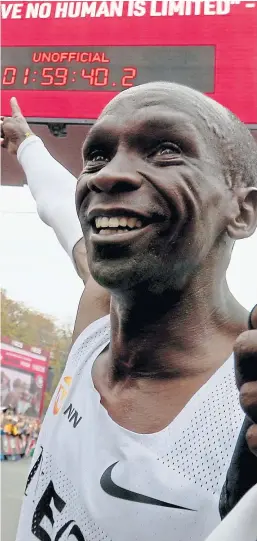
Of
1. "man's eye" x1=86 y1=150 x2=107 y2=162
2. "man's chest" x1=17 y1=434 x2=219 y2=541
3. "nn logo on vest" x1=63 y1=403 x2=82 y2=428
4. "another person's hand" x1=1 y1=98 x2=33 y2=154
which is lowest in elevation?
"man's chest" x1=17 y1=434 x2=219 y2=541

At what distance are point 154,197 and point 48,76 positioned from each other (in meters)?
3.07

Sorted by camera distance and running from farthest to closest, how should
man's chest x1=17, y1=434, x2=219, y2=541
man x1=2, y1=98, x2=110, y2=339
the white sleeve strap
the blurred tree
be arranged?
the blurred tree < the white sleeve strap < man x1=2, y1=98, x2=110, y2=339 < man's chest x1=17, y1=434, x2=219, y2=541

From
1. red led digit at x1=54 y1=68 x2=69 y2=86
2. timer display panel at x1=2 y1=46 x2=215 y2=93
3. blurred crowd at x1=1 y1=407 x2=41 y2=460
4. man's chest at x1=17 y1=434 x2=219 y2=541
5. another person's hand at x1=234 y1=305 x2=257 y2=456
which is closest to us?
another person's hand at x1=234 y1=305 x2=257 y2=456

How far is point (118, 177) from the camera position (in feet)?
1.69

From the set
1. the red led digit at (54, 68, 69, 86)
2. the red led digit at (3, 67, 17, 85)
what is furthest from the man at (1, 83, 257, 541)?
the red led digit at (3, 67, 17, 85)

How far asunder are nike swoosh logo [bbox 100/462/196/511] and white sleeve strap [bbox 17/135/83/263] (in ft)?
1.49

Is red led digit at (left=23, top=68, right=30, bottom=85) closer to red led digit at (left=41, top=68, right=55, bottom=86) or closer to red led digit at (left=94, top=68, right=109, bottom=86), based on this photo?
red led digit at (left=41, top=68, right=55, bottom=86)

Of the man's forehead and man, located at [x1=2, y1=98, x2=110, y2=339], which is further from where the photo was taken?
man, located at [x1=2, y1=98, x2=110, y2=339]

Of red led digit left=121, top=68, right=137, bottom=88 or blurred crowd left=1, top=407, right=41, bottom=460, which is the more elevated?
red led digit left=121, top=68, right=137, bottom=88

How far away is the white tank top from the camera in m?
0.50

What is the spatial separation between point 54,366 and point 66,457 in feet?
43.7

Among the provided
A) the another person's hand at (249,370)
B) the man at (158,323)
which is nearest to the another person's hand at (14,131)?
the man at (158,323)

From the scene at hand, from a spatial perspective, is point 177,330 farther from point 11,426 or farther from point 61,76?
point 11,426

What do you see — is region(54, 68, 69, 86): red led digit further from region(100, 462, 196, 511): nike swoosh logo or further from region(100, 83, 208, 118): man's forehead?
region(100, 462, 196, 511): nike swoosh logo
